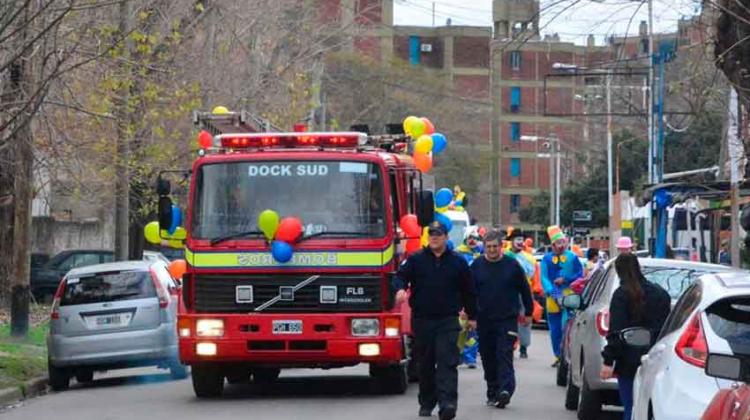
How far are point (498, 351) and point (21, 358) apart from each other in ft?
28.9

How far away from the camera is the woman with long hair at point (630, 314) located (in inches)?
454

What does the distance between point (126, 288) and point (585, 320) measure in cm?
739

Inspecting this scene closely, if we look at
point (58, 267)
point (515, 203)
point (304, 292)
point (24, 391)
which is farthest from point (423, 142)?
point (515, 203)

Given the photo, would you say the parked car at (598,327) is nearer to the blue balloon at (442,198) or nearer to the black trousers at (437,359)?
the black trousers at (437,359)

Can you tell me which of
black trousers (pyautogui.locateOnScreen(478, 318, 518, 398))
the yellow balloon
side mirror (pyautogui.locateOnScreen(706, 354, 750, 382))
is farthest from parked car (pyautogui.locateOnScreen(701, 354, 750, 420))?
the yellow balloon

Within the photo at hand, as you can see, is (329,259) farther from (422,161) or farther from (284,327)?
(422,161)

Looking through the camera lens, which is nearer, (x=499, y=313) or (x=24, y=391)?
(x=499, y=313)

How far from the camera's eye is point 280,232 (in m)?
16.0

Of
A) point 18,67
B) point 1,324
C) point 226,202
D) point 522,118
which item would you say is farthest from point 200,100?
point 522,118

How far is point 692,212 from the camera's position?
4000 cm

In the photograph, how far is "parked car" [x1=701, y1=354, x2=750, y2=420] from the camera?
6.21 m

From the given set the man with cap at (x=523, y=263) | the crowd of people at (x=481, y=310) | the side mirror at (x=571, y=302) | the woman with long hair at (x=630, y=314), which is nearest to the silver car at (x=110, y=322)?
the crowd of people at (x=481, y=310)

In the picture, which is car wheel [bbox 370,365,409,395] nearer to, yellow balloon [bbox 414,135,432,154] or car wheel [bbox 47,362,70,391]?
yellow balloon [bbox 414,135,432,154]

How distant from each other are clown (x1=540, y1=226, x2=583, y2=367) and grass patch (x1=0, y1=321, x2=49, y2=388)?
7101mm
